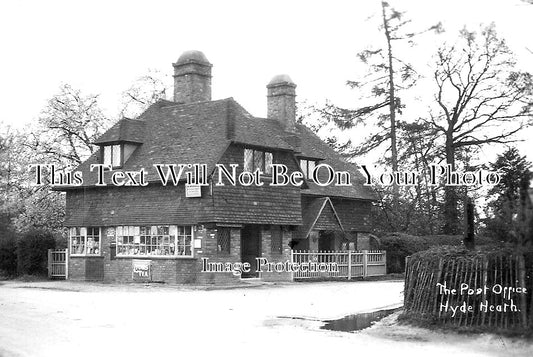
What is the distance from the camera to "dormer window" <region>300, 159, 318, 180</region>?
4466cm

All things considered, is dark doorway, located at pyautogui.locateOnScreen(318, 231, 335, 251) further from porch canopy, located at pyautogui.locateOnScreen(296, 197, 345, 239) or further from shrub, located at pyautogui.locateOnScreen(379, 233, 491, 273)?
shrub, located at pyautogui.locateOnScreen(379, 233, 491, 273)

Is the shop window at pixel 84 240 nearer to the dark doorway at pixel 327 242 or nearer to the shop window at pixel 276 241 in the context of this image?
the shop window at pixel 276 241

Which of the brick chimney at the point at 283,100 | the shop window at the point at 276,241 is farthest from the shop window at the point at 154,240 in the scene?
the brick chimney at the point at 283,100

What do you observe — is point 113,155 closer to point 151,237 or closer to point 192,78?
point 151,237

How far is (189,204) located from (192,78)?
28.7 ft

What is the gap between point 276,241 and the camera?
124 feet

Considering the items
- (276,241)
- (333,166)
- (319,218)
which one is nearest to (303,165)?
(333,166)

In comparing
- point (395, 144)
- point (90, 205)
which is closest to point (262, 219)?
point (90, 205)

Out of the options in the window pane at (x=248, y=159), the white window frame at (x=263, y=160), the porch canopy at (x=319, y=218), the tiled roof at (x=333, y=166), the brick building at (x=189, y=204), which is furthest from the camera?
the tiled roof at (x=333, y=166)

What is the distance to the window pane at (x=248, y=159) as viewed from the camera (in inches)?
1416

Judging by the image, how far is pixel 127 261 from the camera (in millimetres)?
36562

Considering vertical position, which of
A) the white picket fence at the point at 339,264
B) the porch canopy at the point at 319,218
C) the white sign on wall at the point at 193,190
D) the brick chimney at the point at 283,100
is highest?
the brick chimney at the point at 283,100

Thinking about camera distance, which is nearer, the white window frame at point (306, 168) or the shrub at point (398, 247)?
the shrub at point (398, 247)

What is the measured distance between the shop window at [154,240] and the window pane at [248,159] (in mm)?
3792
